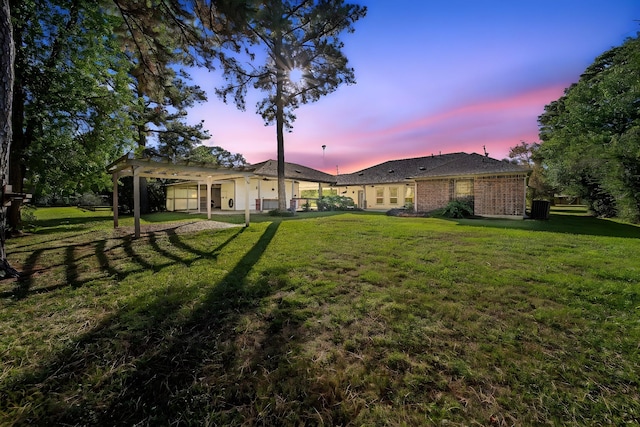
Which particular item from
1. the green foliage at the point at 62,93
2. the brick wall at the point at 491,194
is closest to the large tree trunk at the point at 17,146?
the green foliage at the point at 62,93

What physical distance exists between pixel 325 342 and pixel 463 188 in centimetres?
1770

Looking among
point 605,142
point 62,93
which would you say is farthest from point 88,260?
point 605,142

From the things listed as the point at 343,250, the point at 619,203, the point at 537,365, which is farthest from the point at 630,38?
the point at 537,365

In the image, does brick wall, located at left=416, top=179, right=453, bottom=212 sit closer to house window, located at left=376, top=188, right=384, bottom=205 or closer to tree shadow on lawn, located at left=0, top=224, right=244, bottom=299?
house window, located at left=376, top=188, right=384, bottom=205

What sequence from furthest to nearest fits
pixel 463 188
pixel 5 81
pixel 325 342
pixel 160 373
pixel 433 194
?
pixel 433 194 < pixel 463 188 < pixel 5 81 < pixel 325 342 < pixel 160 373

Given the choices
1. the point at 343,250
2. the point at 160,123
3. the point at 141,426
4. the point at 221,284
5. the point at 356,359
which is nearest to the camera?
the point at 141,426

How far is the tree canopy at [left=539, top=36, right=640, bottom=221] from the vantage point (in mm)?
14703

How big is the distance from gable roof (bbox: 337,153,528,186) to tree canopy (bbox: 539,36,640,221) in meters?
5.29

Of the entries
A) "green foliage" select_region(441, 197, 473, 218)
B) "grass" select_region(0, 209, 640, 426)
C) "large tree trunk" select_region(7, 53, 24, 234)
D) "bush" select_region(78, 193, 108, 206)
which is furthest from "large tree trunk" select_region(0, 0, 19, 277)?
"bush" select_region(78, 193, 108, 206)

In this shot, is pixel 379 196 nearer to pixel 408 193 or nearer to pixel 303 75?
pixel 408 193

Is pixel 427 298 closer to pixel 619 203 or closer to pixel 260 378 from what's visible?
pixel 260 378

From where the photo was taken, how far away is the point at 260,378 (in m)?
2.41

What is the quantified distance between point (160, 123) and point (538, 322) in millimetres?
22117

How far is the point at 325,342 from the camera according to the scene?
2951 mm
